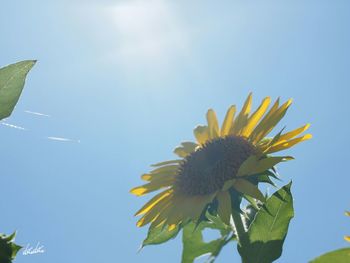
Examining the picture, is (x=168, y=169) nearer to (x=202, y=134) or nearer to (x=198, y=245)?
(x=202, y=134)

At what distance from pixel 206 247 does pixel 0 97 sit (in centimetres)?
140

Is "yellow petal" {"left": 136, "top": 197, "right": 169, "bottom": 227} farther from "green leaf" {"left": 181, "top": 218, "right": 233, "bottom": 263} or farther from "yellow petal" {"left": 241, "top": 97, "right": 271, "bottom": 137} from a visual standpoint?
"yellow petal" {"left": 241, "top": 97, "right": 271, "bottom": 137}

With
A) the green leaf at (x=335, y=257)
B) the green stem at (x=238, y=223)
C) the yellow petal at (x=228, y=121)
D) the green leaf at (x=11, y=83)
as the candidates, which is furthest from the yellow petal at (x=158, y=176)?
the green leaf at (x=11, y=83)

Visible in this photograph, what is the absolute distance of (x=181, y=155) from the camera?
11.4 ft

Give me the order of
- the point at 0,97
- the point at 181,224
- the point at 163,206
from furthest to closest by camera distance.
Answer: the point at 163,206, the point at 181,224, the point at 0,97

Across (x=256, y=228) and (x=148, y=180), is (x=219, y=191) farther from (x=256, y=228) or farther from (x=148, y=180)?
(x=256, y=228)

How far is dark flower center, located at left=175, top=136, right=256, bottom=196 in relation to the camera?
304 cm

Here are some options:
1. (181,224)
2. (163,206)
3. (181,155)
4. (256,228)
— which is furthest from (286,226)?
(181,155)

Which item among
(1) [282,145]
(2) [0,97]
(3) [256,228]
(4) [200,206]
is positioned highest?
(1) [282,145]

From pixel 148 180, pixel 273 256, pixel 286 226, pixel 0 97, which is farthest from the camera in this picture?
pixel 148 180

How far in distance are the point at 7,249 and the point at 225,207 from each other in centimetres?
154

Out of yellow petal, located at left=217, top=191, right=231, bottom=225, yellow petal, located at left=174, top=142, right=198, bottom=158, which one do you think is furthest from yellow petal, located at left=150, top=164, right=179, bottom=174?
yellow petal, located at left=217, top=191, right=231, bottom=225

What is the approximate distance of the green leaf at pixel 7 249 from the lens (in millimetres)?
984

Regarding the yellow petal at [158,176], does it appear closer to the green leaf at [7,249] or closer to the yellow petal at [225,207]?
the yellow petal at [225,207]
